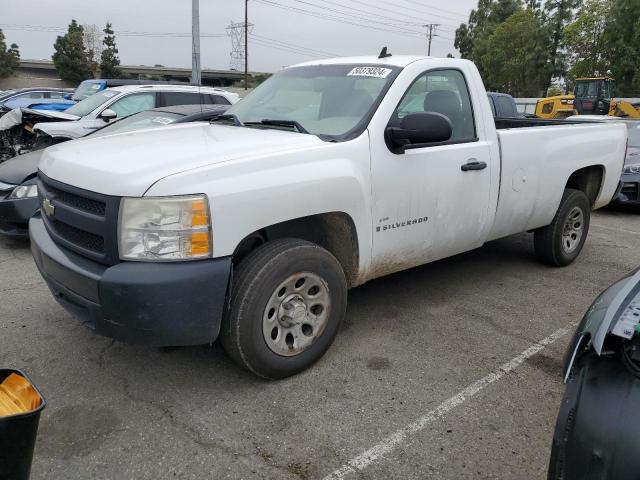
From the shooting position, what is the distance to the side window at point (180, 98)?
951 centimetres

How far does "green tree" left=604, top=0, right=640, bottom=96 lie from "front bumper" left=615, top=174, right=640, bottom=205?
3086cm

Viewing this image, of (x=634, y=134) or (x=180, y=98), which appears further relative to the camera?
(x=634, y=134)

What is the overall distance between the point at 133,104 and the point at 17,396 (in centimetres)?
807

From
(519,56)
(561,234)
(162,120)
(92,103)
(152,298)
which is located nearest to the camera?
(152,298)

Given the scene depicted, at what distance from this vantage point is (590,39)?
126 ft

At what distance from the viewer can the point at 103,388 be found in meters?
3.17

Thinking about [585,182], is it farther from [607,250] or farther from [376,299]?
[376,299]

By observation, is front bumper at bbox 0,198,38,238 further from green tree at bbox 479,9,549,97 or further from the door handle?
green tree at bbox 479,9,549,97

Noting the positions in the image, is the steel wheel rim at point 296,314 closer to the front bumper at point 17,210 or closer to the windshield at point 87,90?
the front bumper at point 17,210

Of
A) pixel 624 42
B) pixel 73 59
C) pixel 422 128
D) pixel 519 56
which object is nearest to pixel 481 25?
pixel 519 56

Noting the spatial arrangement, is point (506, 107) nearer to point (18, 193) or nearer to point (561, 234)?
point (561, 234)

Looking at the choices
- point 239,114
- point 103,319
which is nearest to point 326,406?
point 103,319

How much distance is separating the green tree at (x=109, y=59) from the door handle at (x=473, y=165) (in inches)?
2727

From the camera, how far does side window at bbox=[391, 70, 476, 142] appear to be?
13.0ft
